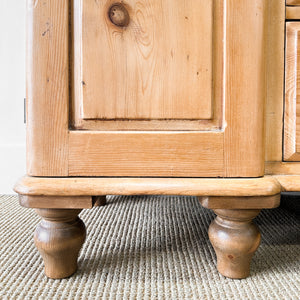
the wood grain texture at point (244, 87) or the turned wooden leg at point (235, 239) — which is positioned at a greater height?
the wood grain texture at point (244, 87)

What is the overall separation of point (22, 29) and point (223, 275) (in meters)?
0.88

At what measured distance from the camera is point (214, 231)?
45cm

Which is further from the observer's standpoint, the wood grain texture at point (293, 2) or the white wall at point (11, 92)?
the white wall at point (11, 92)

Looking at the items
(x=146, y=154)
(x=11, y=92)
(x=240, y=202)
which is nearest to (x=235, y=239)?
(x=240, y=202)

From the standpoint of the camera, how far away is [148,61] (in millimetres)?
418

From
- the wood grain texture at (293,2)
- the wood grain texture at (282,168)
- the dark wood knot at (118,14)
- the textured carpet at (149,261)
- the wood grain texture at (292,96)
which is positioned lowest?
the textured carpet at (149,261)

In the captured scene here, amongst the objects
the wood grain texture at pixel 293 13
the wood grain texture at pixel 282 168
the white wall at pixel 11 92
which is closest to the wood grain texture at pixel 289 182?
the wood grain texture at pixel 282 168

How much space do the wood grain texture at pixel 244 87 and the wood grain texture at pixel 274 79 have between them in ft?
0.06

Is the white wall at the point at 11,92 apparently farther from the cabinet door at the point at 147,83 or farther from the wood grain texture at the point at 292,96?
the wood grain texture at the point at 292,96

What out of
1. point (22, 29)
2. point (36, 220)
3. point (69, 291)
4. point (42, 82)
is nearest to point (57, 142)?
point (42, 82)

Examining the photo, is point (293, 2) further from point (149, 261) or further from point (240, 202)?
point (149, 261)

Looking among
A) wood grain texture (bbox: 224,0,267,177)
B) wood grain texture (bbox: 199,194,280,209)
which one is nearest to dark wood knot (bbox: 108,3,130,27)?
wood grain texture (bbox: 224,0,267,177)

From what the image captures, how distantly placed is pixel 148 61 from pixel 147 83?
0.03 m

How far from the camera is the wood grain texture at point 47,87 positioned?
412 mm
